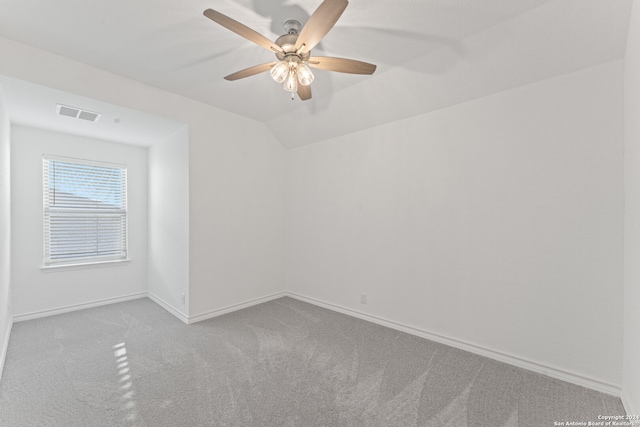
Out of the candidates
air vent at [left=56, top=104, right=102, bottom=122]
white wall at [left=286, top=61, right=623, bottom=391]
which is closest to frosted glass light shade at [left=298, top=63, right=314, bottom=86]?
white wall at [left=286, top=61, right=623, bottom=391]

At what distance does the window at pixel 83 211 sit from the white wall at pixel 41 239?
84mm

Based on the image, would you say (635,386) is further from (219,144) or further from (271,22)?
(219,144)

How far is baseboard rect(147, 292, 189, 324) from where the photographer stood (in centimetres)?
346

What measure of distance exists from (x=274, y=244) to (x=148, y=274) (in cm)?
204

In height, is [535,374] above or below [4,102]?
below

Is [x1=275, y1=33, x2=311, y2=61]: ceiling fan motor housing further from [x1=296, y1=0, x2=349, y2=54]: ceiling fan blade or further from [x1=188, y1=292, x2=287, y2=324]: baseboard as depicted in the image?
[x1=188, y1=292, x2=287, y2=324]: baseboard

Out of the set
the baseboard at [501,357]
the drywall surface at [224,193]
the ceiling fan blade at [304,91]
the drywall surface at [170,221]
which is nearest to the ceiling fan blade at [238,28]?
the ceiling fan blade at [304,91]

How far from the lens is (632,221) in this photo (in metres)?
1.84

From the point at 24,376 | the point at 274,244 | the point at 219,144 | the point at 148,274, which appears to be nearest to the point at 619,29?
the point at 219,144

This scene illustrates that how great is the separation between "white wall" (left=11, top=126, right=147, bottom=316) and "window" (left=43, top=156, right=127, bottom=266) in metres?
0.08

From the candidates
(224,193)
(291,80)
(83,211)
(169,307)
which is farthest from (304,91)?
→ (83,211)

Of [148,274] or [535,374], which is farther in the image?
[148,274]

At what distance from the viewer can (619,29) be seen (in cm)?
189

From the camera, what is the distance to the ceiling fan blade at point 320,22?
143 cm
